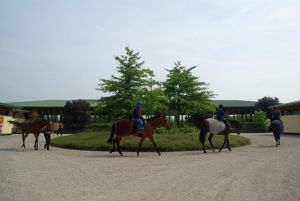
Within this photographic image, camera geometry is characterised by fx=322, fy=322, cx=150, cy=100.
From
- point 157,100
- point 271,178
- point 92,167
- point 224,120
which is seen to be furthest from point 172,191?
point 157,100

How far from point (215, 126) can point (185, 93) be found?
22706 mm

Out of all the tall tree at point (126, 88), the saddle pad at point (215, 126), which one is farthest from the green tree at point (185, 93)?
the saddle pad at point (215, 126)

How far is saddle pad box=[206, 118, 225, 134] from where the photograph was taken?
62.0 feet

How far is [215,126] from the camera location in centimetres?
1906

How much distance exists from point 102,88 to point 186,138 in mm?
16400

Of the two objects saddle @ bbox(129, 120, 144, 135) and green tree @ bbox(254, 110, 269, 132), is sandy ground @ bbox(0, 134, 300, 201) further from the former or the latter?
green tree @ bbox(254, 110, 269, 132)

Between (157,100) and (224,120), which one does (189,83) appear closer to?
(157,100)

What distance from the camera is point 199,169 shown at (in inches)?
454

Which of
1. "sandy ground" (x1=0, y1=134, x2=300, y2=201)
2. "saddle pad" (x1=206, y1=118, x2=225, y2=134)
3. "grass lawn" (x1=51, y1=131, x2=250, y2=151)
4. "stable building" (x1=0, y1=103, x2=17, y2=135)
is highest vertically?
"stable building" (x1=0, y1=103, x2=17, y2=135)

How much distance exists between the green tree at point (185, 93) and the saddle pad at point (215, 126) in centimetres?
2020

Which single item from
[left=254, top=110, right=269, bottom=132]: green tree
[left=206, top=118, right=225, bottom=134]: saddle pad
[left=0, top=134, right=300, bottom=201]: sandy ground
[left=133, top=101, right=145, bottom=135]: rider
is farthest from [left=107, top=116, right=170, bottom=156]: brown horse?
[left=254, top=110, right=269, bottom=132]: green tree

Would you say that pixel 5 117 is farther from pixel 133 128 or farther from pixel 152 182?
pixel 152 182

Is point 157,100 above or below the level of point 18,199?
above

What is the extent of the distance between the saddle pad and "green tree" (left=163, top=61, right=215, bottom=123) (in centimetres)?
2020
